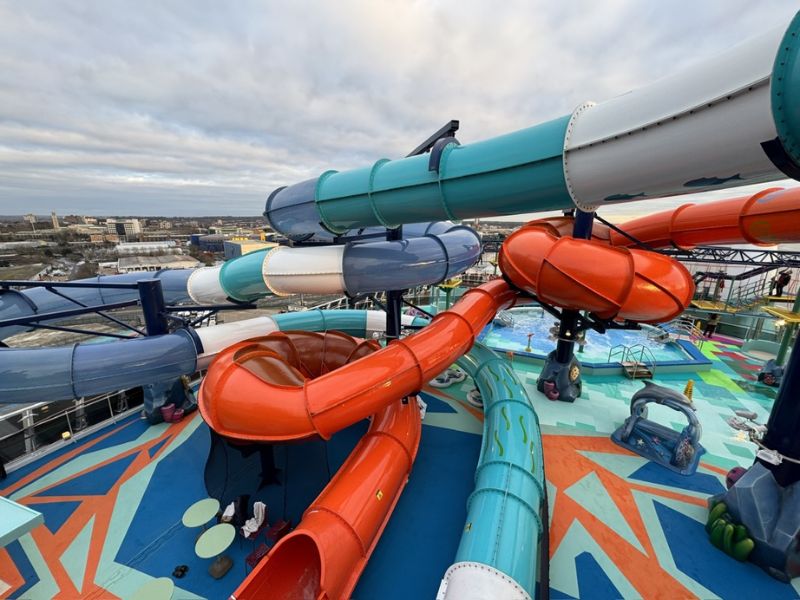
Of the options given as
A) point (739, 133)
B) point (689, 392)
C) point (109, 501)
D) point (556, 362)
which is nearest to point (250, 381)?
point (109, 501)

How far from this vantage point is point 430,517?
693cm

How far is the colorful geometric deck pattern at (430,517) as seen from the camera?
5.66 meters

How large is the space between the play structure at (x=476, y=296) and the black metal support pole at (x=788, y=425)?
0.10 ft

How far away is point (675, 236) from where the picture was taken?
976 centimetres

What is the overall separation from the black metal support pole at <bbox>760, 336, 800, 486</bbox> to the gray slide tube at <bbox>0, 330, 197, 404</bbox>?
12112 mm

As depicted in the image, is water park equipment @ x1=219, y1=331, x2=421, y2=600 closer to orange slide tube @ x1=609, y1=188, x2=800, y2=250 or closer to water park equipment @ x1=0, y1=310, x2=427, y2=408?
water park equipment @ x1=0, y1=310, x2=427, y2=408

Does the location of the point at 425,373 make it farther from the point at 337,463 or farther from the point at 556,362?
the point at 556,362

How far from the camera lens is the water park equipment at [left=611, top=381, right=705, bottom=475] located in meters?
7.88

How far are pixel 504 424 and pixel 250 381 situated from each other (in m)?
5.51

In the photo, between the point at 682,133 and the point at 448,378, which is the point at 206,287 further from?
the point at 682,133

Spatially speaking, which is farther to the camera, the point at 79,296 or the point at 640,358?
the point at 640,358

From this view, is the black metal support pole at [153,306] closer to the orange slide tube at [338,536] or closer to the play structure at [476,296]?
the play structure at [476,296]

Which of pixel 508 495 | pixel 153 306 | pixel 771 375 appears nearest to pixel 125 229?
pixel 153 306

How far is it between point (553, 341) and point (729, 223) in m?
9.65
